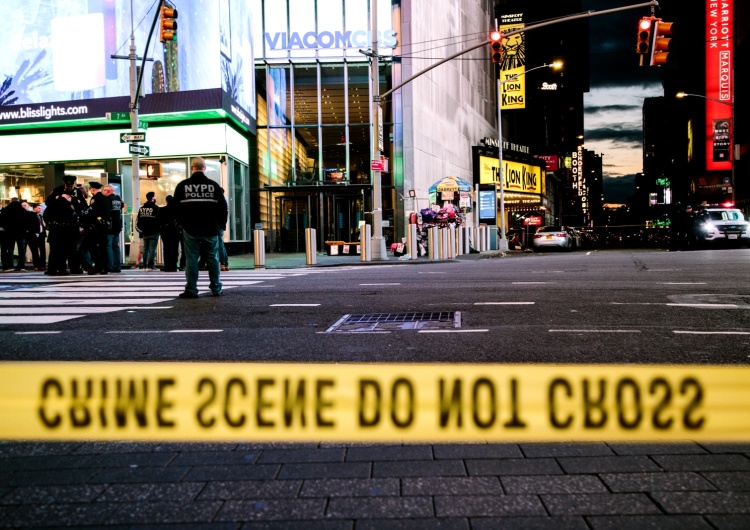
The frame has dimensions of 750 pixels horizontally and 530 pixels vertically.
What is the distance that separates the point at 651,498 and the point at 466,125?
4767 centimetres

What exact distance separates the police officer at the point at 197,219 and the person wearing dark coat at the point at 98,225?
6313mm

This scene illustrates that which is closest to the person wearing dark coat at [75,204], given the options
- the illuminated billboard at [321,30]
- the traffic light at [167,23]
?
the traffic light at [167,23]

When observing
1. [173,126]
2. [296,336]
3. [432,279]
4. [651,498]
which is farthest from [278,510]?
[173,126]

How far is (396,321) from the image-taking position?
7.78 m

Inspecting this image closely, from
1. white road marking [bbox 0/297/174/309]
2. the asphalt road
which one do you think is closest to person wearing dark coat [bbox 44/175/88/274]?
the asphalt road

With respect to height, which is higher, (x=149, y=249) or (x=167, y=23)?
(x=167, y=23)

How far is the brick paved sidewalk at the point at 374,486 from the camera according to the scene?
8.75 ft

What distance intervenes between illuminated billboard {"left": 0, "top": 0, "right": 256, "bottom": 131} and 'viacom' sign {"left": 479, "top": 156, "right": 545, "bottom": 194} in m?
25.6

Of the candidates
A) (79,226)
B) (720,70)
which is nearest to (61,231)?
(79,226)

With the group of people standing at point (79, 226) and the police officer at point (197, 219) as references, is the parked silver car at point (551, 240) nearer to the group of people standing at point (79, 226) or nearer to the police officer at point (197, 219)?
the group of people standing at point (79, 226)

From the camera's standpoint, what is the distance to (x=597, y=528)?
2545 mm

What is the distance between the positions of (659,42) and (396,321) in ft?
46.5

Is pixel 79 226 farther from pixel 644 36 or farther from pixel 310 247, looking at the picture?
pixel 644 36

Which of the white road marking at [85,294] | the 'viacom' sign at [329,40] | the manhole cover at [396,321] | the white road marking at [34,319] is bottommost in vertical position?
A: the manhole cover at [396,321]
